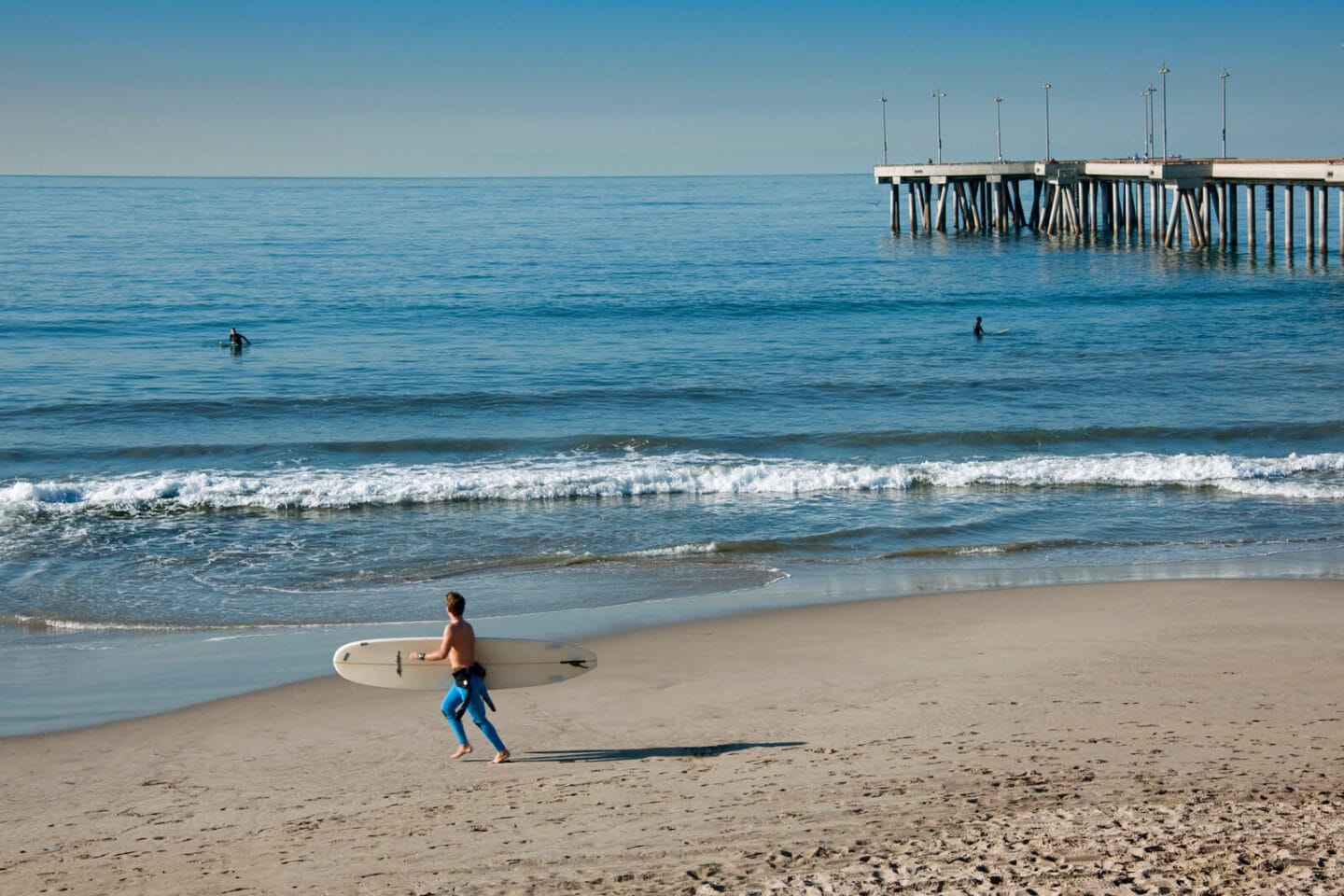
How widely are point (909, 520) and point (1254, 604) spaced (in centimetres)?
567

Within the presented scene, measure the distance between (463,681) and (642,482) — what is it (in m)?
11.6

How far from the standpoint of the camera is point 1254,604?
44.2 feet

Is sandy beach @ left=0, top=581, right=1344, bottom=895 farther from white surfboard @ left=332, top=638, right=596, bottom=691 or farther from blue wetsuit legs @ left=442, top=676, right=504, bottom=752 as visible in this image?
white surfboard @ left=332, top=638, right=596, bottom=691

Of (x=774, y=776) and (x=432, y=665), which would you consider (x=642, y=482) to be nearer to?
(x=432, y=665)

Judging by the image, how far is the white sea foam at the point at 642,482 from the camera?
20016mm

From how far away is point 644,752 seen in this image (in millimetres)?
9516

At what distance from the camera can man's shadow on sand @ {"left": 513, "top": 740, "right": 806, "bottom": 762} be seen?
30.8 ft

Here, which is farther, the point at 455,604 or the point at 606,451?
the point at 606,451

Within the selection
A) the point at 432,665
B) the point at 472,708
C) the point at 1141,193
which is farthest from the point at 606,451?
the point at 1141,193

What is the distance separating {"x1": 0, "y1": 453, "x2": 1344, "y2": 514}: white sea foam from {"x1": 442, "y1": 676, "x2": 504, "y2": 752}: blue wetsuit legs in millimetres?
11015

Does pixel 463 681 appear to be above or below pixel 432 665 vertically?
above

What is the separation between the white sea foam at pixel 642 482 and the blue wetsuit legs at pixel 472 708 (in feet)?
36.1

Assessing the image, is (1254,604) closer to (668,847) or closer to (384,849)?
(668,847)

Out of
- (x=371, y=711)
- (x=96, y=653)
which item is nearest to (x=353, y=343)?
(x=96, y=653)
